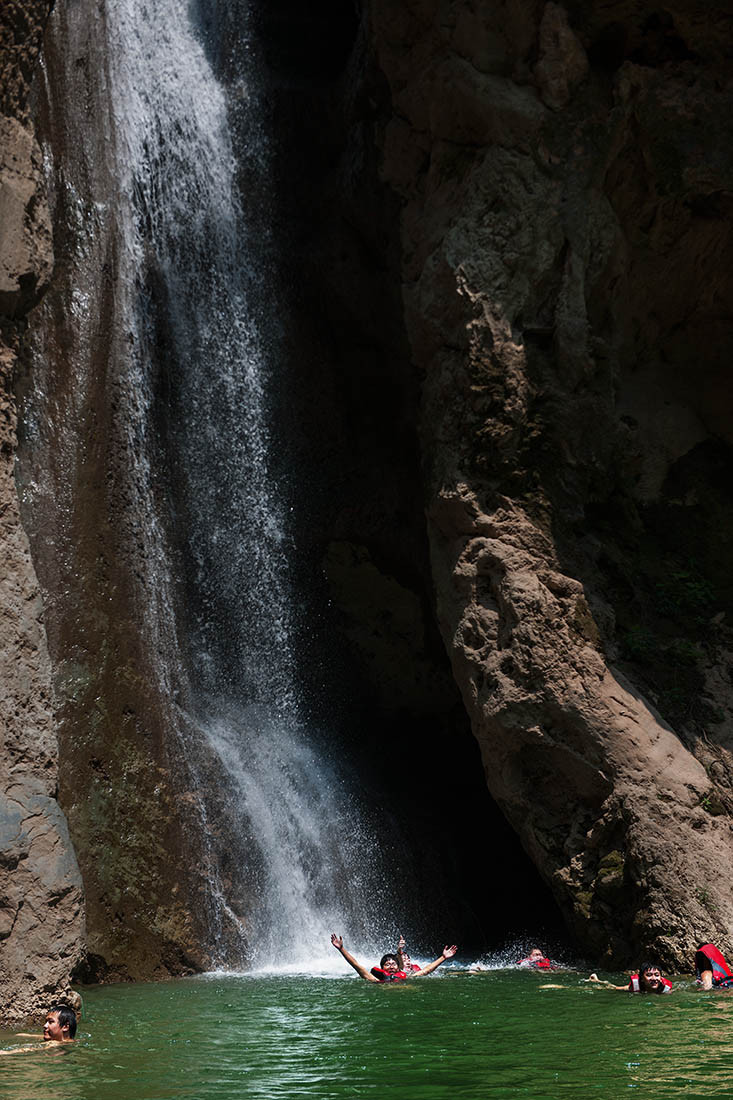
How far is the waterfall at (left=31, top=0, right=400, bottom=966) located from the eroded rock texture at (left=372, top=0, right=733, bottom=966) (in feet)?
8.75

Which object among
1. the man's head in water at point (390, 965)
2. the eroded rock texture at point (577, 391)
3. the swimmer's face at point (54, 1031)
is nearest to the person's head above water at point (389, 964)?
the man's head in water at point (390, 965)

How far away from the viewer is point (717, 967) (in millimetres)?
9789

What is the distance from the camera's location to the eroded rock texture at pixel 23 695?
791 centimetres

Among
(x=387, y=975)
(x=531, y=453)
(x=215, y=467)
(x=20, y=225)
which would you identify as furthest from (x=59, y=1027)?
(x=215, y=467)

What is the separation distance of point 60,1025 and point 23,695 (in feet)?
7.63

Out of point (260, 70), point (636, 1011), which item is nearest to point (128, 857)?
point (636, 1011)

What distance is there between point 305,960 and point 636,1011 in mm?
4731

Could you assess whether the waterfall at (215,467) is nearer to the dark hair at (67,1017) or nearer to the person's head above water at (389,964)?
the person's head above water at (389,964)

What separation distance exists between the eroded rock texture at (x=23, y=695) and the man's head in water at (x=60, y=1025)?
1.51ft

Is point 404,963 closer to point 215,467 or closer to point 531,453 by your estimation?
point 531,453

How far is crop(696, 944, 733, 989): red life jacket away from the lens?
32.1ft

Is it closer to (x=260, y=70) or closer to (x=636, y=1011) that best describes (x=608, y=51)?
(x=260, y=70)

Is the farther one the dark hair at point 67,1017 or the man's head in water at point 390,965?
the man's head in water at point 390,965

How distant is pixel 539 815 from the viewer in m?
12.2
